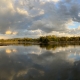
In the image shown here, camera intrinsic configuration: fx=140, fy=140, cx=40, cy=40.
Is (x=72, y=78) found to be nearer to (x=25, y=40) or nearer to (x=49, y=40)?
(x=49, y=40)

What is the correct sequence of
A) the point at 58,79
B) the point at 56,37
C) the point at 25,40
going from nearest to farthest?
the point at 58,79 < the point at 56,37 < the point at 25,40

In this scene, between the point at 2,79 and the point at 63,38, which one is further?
the point at 63,38

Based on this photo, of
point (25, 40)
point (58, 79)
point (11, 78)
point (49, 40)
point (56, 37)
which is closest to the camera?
point (58, 79)

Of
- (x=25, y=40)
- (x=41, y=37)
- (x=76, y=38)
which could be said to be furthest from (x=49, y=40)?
(x=25, y=40)

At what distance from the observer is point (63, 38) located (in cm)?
11694

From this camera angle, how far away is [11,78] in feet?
35.6

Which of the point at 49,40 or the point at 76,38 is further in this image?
the point at 76,38

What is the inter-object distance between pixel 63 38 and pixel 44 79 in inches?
4271

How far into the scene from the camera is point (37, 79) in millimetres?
10258

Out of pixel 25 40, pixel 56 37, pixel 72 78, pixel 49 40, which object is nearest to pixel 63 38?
pixel 56 37

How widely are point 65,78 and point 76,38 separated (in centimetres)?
11235

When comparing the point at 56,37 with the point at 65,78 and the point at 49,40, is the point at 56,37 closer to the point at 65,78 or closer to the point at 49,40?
the point at 49,40

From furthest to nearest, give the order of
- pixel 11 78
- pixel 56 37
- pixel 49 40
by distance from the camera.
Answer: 1. pixel 56 37
2. pixel 49 40
3. pixel 11 78

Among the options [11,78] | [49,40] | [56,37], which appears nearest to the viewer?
[11,78]
